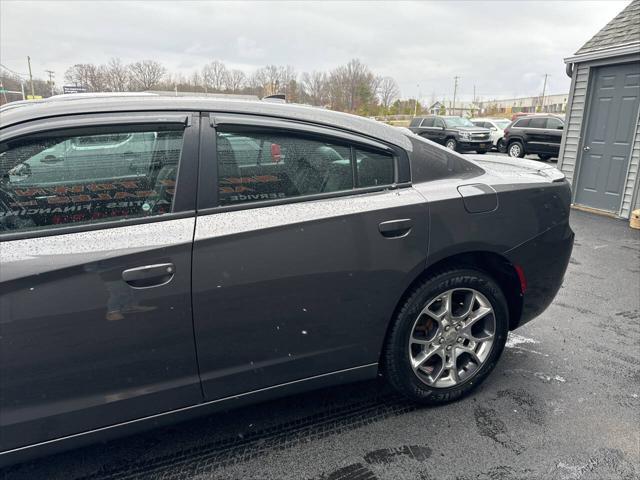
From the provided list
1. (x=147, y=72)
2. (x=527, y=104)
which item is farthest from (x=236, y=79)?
(x=527, y=104)

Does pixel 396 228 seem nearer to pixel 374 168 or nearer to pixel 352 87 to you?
pixel 374 168

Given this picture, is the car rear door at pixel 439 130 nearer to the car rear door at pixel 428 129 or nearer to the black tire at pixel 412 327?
the car rear door at pixel 428 129

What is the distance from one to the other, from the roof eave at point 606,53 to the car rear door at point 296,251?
6780 millimetres

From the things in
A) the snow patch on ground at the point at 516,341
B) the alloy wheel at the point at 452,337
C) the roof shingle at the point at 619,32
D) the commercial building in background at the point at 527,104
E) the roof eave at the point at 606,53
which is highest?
the commercial building in background at the point at 527,104

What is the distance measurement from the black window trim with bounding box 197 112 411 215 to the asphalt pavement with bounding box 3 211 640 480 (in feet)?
3.97

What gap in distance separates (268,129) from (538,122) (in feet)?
54.2

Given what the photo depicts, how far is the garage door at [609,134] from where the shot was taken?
7027mm

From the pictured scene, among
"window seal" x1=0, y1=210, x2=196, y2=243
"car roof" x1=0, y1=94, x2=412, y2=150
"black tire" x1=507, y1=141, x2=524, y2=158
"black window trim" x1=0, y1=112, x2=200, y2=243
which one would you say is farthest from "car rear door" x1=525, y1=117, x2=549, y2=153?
"window seal" x1=0, y1=210, x2=196, y2=243

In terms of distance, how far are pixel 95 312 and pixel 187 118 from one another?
0.87 meters

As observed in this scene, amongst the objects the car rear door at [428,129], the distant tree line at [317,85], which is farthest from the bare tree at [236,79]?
the car rear door at [428,129]

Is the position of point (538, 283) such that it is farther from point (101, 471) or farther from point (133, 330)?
point (101, 471)

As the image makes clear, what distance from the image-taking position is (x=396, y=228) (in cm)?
206

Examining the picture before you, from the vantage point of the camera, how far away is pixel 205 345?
1.82 meters

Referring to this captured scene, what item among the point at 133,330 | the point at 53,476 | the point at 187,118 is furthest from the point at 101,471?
the point at 187,118
